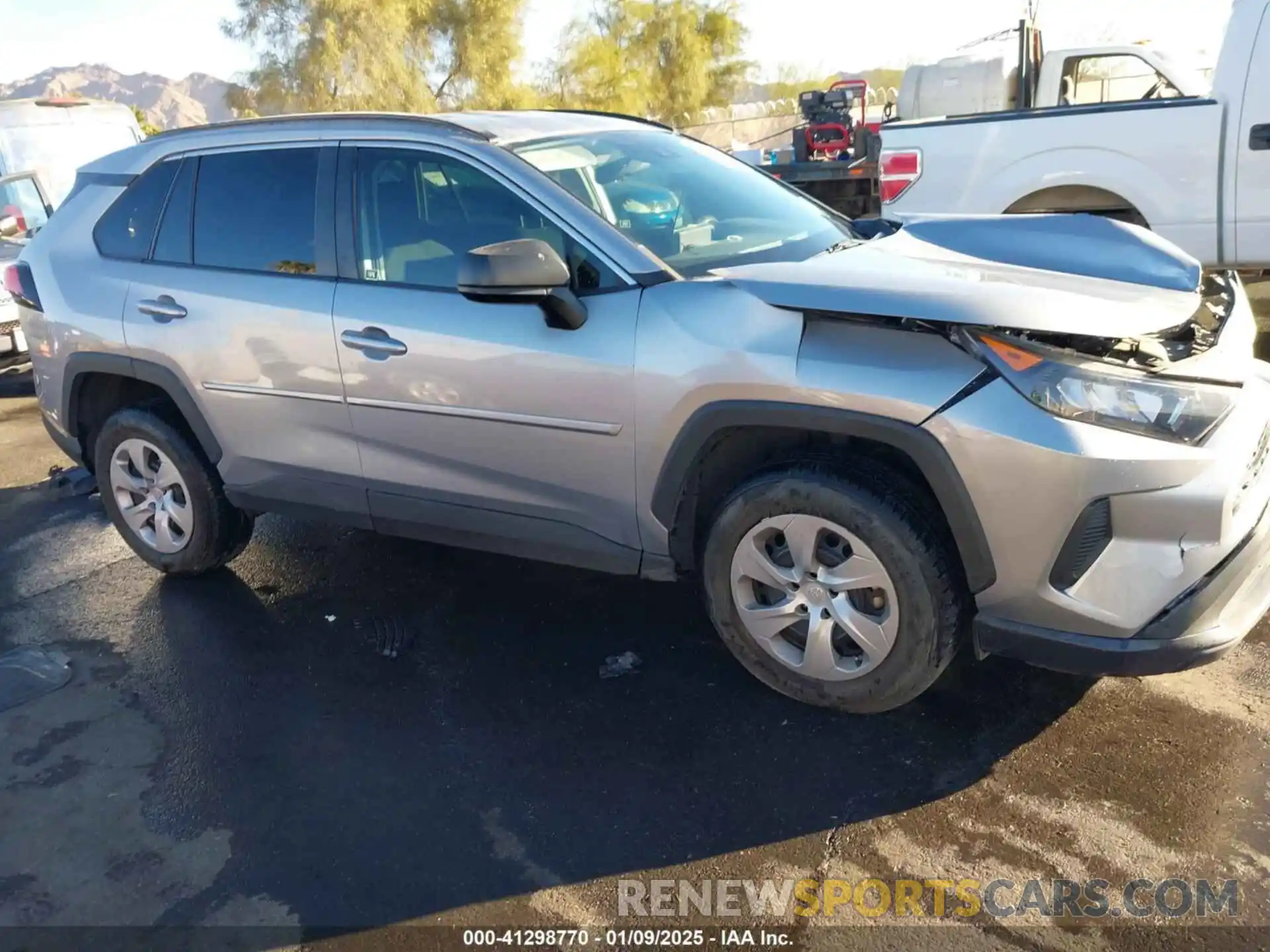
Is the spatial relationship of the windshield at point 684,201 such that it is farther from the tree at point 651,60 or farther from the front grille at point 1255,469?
the tree at point 651,60

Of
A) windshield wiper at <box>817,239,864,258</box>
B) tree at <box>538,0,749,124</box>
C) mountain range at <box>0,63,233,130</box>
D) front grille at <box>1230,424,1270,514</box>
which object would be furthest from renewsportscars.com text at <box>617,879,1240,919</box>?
mountain range at <box>0,63,233,130</box>

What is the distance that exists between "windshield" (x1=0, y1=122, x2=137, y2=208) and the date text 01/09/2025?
11059mm

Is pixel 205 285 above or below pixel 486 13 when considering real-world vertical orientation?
below

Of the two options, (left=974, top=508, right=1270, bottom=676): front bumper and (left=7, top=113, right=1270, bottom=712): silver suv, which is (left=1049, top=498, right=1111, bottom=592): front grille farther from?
(left=974, top=508, right=1270, bottom=676): front bumper

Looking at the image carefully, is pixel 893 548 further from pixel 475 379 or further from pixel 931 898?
pixel 475 379

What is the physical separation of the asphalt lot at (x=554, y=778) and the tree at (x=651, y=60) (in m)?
37.4

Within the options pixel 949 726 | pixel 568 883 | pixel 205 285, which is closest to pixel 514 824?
pixel 568 883

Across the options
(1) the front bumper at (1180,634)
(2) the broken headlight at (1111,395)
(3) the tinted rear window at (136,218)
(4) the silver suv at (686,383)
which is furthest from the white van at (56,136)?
(1) the front bumper at (1180,634)

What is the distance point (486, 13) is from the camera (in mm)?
Answer: 34188

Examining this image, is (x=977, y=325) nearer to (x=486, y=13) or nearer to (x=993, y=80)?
(x=993, y=80)

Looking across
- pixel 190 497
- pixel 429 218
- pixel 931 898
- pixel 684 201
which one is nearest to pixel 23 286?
pixel 190 497

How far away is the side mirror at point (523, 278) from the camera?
10.1 feet

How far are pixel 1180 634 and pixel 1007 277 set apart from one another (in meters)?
1.11

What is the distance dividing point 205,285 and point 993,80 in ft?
34.8
